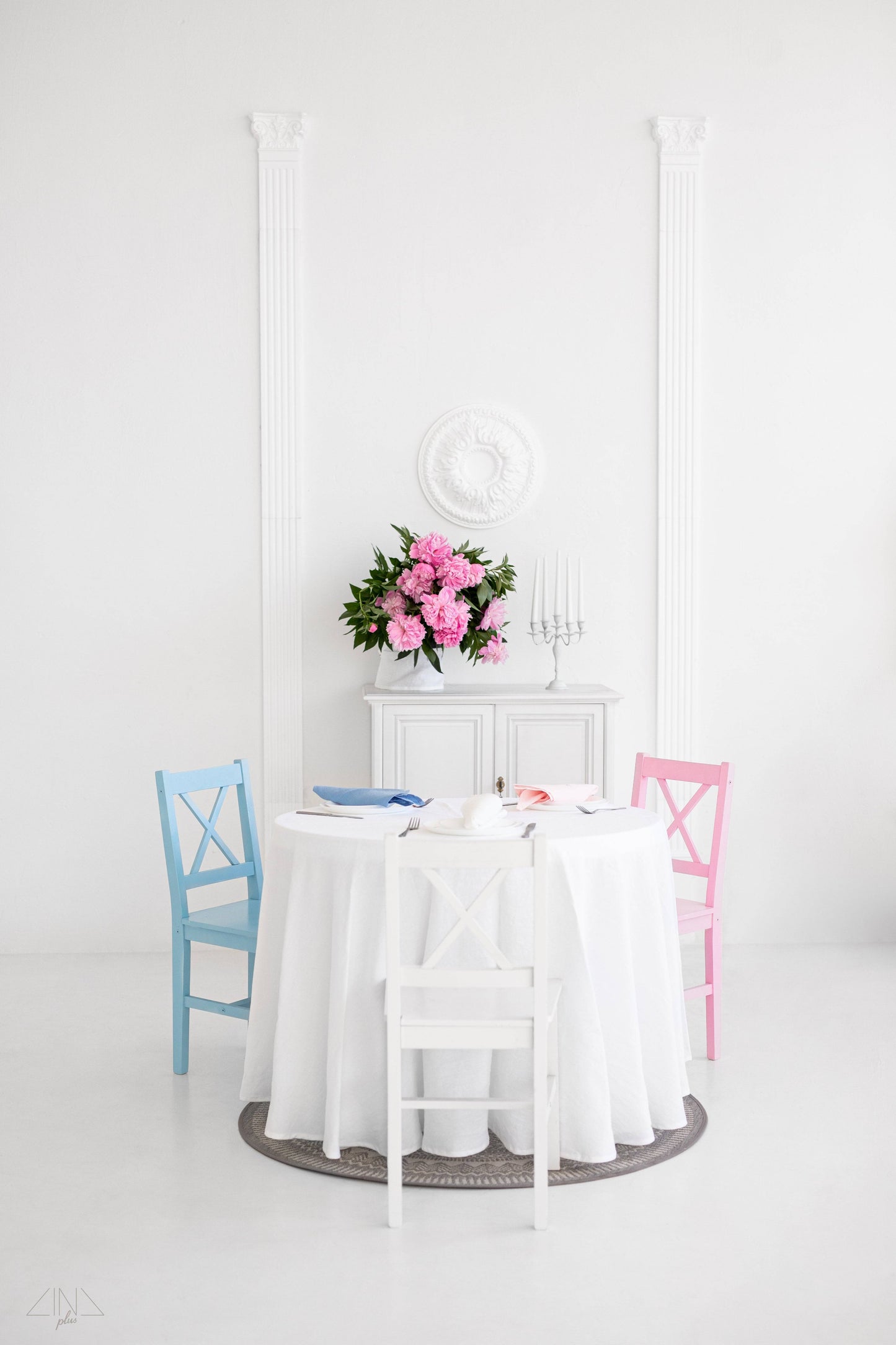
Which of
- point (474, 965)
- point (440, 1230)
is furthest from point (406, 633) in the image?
point (440, 1230)

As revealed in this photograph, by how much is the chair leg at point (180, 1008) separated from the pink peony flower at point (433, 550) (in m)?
1.69

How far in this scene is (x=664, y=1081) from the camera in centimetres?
308

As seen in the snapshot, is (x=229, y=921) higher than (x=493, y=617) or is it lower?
lower

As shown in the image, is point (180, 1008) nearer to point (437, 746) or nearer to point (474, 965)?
point (474, 965)

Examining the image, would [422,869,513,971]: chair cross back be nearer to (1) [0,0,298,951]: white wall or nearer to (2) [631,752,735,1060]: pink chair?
(2) [631,752,735,1060]: pink chair

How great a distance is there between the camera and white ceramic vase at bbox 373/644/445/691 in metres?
4.66

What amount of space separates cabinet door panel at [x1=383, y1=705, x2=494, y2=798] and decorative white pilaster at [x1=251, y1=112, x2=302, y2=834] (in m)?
0.65

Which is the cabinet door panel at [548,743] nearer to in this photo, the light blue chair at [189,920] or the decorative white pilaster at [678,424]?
the decorative white pilaster at [678,424]

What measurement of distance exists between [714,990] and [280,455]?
9.05 feet

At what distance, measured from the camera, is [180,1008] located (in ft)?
11.7

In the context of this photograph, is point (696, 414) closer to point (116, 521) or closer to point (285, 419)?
point (285, 419)

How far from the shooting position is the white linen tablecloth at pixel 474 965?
9.48 feet

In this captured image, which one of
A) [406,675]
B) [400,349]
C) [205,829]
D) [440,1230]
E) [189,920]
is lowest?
[440,1230]

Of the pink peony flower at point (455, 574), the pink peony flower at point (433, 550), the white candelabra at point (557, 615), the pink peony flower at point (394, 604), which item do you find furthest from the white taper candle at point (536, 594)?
the pink peony flower at point (394, 604)
